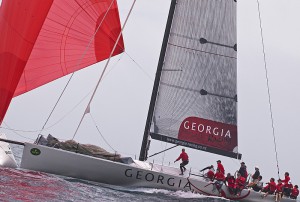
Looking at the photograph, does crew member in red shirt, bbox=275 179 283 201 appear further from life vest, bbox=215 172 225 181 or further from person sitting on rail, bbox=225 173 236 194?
life vest, bbox=215 172 225 181

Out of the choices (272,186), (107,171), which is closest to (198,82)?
(272,186)

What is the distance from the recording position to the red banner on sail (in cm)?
2017

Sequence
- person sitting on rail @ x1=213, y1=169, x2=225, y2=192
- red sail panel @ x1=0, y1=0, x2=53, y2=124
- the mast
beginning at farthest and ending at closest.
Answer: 1. the mast
2. person sitting on rail @ x1=213, y1=169, x2=225, y2=192
3. red sail panel @ x1=0, y1=0, x2=53, y2=124

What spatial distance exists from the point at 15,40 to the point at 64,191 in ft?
16.8

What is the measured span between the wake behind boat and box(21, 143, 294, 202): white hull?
0.10ft

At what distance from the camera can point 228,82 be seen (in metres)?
20.6

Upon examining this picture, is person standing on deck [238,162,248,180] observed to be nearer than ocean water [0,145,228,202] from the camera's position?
No

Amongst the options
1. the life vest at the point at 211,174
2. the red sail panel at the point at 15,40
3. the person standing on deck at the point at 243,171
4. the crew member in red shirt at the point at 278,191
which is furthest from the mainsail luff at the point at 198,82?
the red sail panel at the point at 15,40

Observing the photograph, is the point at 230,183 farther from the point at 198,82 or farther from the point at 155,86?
the point at 155,86

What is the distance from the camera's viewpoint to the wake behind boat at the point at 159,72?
1744 centimetres

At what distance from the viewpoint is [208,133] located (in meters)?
20.3

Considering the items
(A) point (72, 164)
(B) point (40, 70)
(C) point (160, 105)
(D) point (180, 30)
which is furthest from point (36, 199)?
(D) point (180, 30)

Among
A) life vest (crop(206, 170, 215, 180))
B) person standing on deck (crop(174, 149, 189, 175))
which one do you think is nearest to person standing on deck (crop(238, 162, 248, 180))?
life vest (crop(206, 170, 215, 180))

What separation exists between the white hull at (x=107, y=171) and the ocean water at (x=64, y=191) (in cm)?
22
